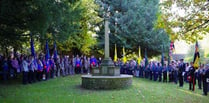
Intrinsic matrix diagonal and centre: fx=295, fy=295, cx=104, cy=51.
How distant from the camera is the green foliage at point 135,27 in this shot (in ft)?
102

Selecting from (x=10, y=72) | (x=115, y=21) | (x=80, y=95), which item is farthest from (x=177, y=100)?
Answer: (x=115, y=21)

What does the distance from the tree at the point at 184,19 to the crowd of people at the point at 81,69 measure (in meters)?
2.82

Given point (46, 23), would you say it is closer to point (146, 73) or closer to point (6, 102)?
point (6, 102)

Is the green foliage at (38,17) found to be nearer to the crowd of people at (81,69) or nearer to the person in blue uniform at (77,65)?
the crowd of people at (81,69)

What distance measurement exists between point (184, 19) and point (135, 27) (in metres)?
17.8

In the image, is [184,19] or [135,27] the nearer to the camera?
[184,19]

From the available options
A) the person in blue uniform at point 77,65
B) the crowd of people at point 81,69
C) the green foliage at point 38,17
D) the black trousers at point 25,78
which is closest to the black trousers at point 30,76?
the crowd of people at point 81,69

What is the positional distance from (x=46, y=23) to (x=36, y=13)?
685mm

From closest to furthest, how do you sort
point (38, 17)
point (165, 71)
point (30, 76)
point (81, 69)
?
point (38, 17), point (30, 76), point (165, 71), point (81, 69)

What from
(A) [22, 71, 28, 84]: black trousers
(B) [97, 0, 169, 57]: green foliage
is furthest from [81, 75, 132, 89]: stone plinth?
(B) [97, 0, 169, 57]: green foliage

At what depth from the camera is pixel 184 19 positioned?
13625 mm

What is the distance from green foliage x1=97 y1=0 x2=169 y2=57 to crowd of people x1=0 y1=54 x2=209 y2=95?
450 centimetres

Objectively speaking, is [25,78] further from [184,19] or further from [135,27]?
[135,27]

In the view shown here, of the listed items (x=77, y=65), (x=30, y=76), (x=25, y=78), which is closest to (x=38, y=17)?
(x=25, y=78)
